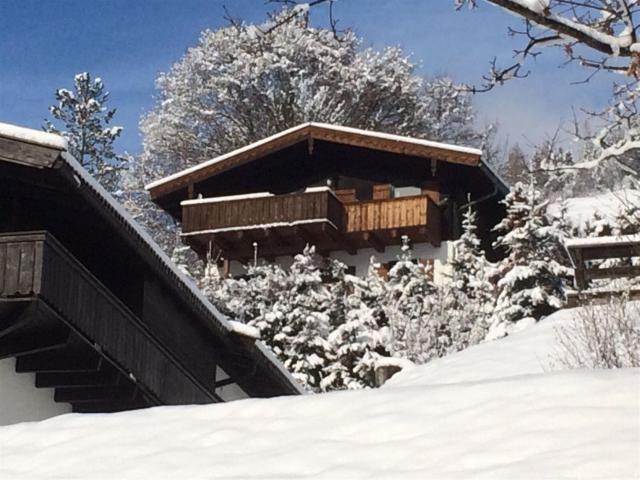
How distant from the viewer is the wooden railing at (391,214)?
31266mm

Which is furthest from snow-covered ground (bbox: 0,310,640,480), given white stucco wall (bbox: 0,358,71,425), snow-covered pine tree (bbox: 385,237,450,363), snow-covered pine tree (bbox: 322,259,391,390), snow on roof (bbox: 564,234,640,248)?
snow-covered pine tree (bbox: 385,237,450,363)

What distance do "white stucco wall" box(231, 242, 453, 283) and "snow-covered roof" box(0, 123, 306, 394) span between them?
16695 millimetres

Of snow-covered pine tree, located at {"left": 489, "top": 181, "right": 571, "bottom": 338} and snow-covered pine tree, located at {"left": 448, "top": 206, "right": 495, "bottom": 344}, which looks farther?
snow-covered pine tree, located at {"left": 448, "top": 206, "right": 495, "bottom": 344}

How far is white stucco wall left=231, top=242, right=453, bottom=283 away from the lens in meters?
32.3

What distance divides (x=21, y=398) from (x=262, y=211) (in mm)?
19342

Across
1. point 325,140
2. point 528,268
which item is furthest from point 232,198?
point 528,268

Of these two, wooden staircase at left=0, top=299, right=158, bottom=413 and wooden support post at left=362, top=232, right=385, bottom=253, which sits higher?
wooden support post at left=362, top=232, right=385, bottom=253

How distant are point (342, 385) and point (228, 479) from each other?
16.5 metres

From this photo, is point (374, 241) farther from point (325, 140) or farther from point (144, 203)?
point (144, 203)

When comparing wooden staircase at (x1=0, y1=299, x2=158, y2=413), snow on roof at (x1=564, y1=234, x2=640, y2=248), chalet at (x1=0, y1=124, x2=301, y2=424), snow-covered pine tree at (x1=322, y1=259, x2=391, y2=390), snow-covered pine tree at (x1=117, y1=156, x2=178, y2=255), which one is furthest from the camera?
snow-covered pine tree at (x1=117, y1=156, x2=178, y2=255)

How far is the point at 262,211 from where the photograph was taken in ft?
106

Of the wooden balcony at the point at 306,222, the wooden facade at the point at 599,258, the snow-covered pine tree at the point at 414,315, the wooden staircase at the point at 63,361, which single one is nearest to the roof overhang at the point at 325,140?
the wooden balcony at the point at 306,222

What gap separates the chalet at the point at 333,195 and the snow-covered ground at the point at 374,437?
2431cm

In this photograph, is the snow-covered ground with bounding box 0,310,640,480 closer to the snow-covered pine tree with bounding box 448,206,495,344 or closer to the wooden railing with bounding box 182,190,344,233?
the snow-covered pine tree with bounding box 448,206,495,344
